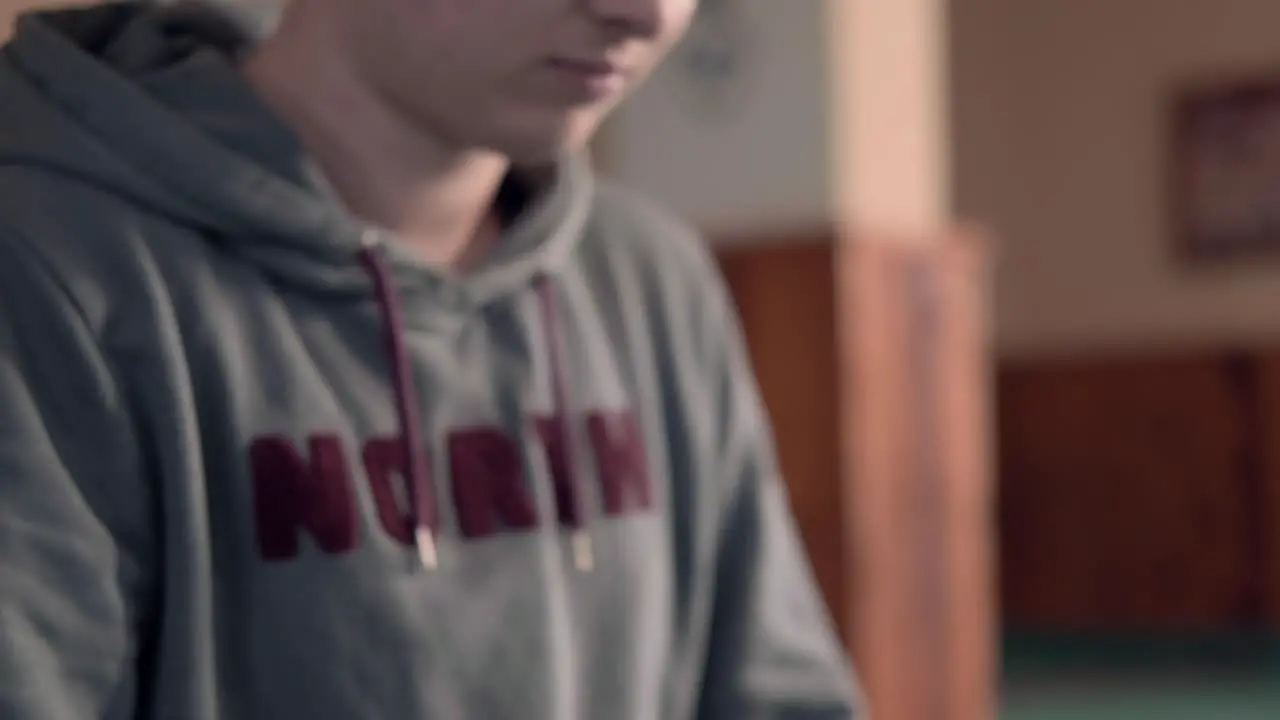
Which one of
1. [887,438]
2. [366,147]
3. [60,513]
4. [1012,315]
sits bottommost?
[1012,315]

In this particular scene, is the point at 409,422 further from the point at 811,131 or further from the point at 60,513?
the point at 811,131

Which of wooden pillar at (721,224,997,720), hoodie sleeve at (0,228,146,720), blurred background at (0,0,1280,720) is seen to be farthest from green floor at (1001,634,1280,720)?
hoodie sleeve at (0,228,146,720)

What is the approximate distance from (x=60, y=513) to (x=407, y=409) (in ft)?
0.61

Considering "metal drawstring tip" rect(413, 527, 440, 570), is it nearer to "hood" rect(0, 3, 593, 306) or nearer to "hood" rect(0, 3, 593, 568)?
"hood" rect(0, 3, 593, 568)

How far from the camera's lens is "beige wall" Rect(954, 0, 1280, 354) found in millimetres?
4535

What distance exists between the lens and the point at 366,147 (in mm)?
866

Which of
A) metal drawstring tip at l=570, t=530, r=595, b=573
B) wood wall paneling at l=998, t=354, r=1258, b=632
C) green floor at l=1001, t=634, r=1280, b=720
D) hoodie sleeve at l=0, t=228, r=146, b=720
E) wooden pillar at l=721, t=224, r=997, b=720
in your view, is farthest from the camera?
wood wall paneling at l=998, t=354, r=1258, b=632

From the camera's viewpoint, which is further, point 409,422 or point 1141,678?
point 1141,678

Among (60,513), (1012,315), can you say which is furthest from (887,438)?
(1012,315)

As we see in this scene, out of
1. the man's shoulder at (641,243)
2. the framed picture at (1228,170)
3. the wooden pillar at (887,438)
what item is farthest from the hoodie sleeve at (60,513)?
the framed picture at (1228,170)

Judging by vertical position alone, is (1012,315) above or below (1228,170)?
below

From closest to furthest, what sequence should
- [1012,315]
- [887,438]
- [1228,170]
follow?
1. [887,438]
2. [1228,170]
3. [1012,315]

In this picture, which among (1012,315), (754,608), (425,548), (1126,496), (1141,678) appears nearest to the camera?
(425,548)

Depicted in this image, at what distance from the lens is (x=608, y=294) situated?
3.34 feet
